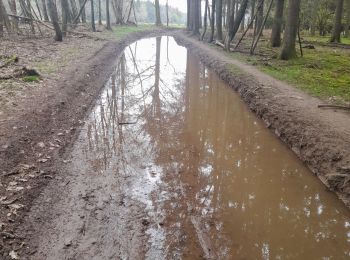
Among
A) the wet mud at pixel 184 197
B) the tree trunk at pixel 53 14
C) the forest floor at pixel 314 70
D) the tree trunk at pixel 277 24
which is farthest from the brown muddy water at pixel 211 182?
the tree trunk at pixel 277 24

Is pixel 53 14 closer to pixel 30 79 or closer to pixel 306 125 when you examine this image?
pixel 30 79

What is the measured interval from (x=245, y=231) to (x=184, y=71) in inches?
525

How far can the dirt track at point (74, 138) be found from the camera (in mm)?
5102

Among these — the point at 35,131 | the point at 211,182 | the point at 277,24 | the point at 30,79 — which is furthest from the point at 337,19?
the point at 35,131

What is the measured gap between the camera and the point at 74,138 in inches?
316

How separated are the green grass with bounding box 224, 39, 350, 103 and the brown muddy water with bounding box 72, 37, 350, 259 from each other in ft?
8.23

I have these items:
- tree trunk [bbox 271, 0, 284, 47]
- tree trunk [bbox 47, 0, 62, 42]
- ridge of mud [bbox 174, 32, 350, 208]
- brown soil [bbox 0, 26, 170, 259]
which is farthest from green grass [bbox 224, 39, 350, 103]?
tree trunk [bbox 47, 0, 62, 42]

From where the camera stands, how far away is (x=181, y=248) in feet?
15.2

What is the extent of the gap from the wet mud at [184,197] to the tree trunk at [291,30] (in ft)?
27.0

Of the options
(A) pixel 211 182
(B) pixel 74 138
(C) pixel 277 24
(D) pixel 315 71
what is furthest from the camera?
(C) pixel 277 24

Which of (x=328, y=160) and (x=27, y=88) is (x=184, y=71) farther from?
(x=328, y=160)

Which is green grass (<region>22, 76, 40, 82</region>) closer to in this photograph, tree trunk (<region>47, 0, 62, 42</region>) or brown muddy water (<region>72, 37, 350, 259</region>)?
brown muddy water (<region>72, 37, 350, 259</region>)

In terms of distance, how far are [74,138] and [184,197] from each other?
3.35 m

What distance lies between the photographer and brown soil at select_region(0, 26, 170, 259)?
5137 millimetres
